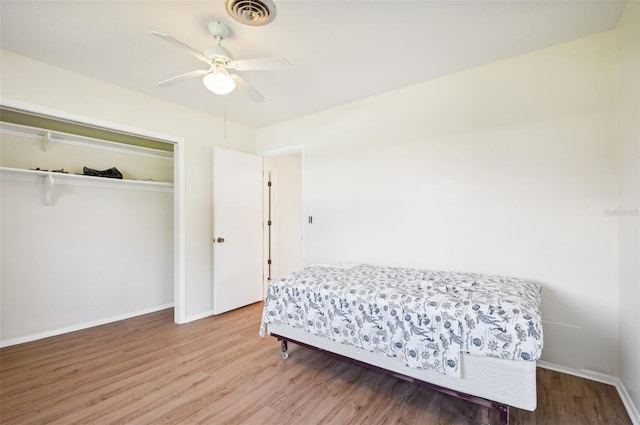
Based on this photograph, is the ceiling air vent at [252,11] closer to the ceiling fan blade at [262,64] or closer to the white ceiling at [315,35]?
the white ceiling at [315,35]

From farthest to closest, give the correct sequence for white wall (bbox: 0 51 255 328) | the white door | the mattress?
the white door → white wall (bbox: 0 51 255 328) → the mattress

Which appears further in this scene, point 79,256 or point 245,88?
point 79,256

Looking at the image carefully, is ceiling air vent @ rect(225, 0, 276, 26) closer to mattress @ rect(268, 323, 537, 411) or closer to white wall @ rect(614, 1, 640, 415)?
white wall @ rect(614, 1, 640, 415)

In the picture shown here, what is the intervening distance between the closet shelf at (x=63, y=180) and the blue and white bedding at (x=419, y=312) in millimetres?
2398

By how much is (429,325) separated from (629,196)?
148 cm

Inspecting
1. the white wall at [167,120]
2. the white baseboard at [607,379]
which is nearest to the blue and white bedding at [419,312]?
the white baseboard at [607,379]

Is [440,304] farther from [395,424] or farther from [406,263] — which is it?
[406,263]

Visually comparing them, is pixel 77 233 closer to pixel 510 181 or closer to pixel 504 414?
pixel 504 414

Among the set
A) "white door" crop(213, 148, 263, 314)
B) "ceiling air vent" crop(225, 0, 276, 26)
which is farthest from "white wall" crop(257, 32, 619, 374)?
"ceiling air vent" crop(225, 0, 276, 26)

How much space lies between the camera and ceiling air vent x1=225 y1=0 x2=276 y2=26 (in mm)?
A: 1731

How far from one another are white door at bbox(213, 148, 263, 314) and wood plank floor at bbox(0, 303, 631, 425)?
0.93m

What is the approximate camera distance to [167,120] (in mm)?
3293

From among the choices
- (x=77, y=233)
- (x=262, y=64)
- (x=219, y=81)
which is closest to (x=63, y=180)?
(x=77, y=233)

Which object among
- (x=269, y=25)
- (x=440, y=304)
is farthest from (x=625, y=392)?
(x=269, y=25)
